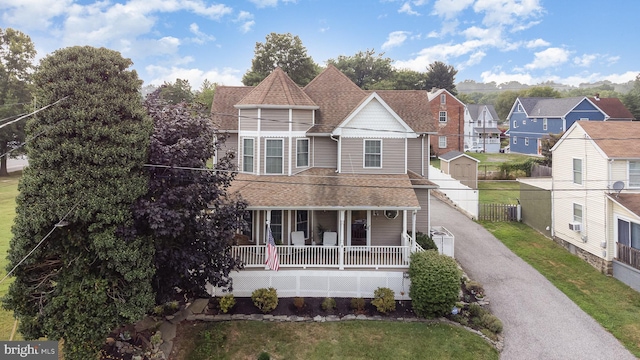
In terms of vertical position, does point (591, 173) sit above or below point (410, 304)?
above

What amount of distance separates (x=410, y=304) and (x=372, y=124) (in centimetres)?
806

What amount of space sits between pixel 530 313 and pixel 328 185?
354 inches

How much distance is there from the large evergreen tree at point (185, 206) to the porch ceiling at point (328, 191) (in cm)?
282

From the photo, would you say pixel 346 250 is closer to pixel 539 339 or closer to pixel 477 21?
→ pixel 539 339

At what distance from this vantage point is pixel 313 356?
36.7 ft

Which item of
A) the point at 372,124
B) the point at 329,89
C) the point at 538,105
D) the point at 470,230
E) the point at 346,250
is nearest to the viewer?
the point at 346,250

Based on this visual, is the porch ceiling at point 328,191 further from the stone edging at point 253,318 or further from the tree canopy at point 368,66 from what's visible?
the tree canopy at point 368,66

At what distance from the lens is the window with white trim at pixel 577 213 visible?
1903cm

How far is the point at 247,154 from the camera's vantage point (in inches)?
700

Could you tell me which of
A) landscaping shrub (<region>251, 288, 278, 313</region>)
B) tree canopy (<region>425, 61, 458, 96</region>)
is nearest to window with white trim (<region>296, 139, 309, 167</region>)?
landscaping shrub (<region>251, 288, 278, 313</region>)

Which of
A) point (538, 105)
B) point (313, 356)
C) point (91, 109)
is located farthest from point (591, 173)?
point (538, 105)

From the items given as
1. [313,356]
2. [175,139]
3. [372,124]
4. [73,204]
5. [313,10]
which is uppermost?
[313,10]

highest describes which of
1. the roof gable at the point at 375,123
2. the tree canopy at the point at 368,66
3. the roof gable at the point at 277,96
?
the tree canopy at the point at 368,66

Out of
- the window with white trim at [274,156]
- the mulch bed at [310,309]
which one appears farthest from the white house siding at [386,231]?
the window with white trim at [274,156]
